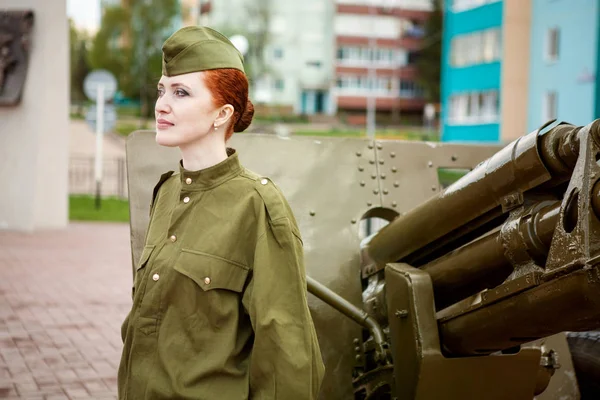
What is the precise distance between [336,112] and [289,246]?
3273 inches

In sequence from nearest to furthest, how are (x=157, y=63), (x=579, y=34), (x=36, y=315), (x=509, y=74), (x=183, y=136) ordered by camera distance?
(x=183, y=136)
(x=36, y=315)
(x=579, y=34)
(x=509, y=74)
(x=157, y=63)

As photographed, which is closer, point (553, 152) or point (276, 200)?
point (276, 200)

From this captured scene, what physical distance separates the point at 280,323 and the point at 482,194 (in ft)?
4.54

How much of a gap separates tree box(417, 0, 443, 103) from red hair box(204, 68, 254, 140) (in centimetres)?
7700

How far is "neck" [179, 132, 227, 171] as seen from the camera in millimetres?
2391

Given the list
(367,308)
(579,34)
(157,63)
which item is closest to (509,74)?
(579,34)

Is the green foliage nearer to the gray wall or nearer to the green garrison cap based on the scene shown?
the gray wall

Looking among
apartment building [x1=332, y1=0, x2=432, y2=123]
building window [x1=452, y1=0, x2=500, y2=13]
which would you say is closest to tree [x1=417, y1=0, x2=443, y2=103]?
apartment building [x1=332, y1=0, x2=432, y2=123]

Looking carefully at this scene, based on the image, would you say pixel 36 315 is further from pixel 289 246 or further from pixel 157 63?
pixel 157 63

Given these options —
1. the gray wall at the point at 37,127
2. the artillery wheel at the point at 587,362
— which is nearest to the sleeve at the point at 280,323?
the artillery wheel at the point at 587,362

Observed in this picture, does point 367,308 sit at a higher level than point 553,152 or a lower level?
lower

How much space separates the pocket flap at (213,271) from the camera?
2.29 metres

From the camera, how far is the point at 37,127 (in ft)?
47.6

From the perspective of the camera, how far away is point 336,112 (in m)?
85.0
